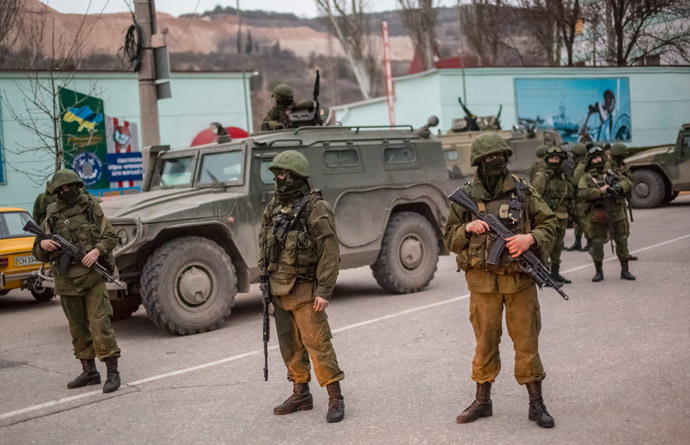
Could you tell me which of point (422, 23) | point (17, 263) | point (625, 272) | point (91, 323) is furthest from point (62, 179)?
point (422, 23)

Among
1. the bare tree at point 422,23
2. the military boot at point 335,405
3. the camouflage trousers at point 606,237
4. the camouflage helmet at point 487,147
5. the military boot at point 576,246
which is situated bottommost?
the military boot at point 576,246

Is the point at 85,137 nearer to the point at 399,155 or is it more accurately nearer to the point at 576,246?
the point at 399,155

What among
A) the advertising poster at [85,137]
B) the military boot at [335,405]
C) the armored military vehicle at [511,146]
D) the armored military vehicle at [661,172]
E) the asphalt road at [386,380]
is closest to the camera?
the asphalt road at [386,380]

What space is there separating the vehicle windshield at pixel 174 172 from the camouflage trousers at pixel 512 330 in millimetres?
5252

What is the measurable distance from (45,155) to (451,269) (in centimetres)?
941

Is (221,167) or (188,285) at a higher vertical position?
(221,167)

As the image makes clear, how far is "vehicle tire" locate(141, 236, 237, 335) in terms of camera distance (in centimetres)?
798

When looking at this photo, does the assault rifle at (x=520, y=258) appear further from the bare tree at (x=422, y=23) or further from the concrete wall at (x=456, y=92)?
the bare tree at (x=422, y=23)

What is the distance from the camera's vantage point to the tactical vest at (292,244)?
5207 mm

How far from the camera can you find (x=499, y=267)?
15.9 feet

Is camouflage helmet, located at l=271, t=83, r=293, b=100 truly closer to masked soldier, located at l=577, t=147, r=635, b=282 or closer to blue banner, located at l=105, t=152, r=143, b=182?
masked soldier, located at l=577, t=147, r=635, b=282

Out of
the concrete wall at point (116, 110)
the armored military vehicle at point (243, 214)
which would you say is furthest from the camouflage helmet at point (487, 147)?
the concrete wall at point (116, 110)

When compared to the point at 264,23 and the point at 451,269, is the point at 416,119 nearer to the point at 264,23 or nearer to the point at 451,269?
the point at 451,269

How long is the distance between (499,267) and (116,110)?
50.6 feet
